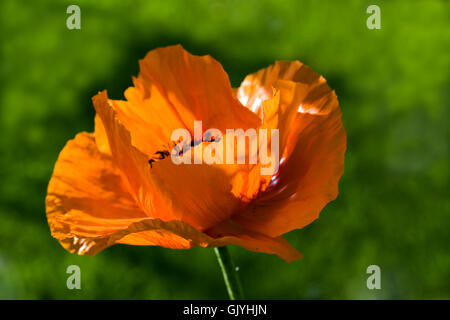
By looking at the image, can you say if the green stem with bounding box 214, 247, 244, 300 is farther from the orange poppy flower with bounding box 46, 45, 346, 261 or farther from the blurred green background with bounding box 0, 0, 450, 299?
the blurred green background with bounding box 0, 0, 450, 299

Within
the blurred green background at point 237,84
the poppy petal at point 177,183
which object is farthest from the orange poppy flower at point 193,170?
the blurred green background at point 237,84

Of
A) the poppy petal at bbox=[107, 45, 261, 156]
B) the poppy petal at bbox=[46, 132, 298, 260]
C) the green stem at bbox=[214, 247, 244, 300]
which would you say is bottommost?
the green stem at bbox=[214, 247, 244, 300]

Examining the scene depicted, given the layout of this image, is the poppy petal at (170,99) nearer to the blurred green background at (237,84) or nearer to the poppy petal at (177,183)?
the poppy petal at (177,183)

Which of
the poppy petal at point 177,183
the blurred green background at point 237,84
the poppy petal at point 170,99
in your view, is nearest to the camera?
the poppy petal at point 177,183

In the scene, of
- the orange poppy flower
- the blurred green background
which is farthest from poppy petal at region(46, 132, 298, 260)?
the blurred green background

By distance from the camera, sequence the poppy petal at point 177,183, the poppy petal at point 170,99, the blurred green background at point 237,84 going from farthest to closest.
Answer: the blurred green background at point 237,84, the poppy petal at point 170,99, the poppy petal at point 177,183

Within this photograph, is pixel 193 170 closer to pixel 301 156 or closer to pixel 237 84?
pixel 301 156
